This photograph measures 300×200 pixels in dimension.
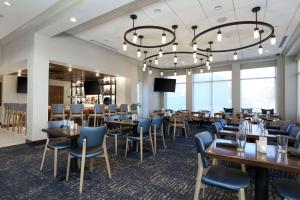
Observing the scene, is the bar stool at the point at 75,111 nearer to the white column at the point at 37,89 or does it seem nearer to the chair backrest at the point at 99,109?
the chair backrest at the point at 99,109

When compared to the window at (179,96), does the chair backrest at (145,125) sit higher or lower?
lower

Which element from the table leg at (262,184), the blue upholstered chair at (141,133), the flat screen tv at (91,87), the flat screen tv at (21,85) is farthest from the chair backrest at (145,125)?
the flat screen tv at (91,87)

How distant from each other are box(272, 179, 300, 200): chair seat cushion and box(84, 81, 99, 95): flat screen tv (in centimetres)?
1017

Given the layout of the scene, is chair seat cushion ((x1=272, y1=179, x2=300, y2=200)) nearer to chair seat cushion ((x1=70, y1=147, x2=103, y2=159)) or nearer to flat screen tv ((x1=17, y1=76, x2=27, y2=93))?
chair seat cushion ((x1=70, y1=147, x2=103, y2=159))

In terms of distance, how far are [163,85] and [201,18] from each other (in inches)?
243

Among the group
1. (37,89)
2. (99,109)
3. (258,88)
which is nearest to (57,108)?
(37,89)

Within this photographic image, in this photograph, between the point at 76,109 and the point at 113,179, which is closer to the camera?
the point at 113,179

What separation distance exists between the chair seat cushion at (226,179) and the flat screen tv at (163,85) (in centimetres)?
858

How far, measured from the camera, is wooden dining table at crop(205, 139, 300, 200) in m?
1.50

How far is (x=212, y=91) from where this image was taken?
994 cm

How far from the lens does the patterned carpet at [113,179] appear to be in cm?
235

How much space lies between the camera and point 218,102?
9727 millimetres

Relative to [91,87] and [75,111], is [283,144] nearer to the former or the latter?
[75,111]

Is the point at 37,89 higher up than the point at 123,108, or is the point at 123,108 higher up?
the point at 37,89
